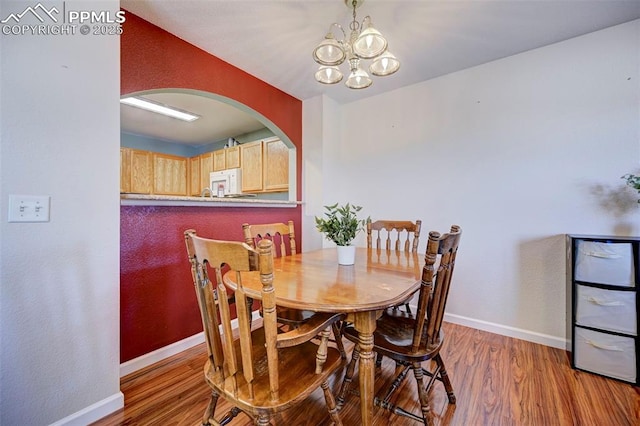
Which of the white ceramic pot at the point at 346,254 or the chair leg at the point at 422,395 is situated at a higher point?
the white ceramic pot at the point at 346,254

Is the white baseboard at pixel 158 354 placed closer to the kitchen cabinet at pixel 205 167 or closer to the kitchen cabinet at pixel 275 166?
the kitchen cabinet at pixel 275 166

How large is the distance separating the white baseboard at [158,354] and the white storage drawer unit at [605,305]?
9.18 ft

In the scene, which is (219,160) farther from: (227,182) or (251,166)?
(251,166)

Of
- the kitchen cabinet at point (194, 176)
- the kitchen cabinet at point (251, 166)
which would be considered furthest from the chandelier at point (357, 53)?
the kitchen cabinet at point (194, 176)

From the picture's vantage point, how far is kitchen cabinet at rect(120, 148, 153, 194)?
4336mm

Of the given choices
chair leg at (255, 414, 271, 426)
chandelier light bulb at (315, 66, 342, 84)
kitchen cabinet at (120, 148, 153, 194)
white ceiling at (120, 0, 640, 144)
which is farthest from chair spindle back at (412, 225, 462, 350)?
kitchen cabinet at (120, 148, 153, 194)

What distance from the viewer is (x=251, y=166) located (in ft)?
12.9

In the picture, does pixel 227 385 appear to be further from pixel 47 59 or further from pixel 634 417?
pixel 634 417

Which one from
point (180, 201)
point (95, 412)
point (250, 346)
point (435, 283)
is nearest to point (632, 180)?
point (435, 283)

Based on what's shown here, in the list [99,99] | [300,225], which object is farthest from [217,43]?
[300,225]

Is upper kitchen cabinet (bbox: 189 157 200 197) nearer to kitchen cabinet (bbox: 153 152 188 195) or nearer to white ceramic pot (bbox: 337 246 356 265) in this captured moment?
kitchen cabinet (bbox: 153 152 188 195)

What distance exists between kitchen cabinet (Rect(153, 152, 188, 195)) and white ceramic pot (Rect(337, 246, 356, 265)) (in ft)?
14.3

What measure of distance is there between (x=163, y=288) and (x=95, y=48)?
1534 millimetres

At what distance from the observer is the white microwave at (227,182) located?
4055mm
